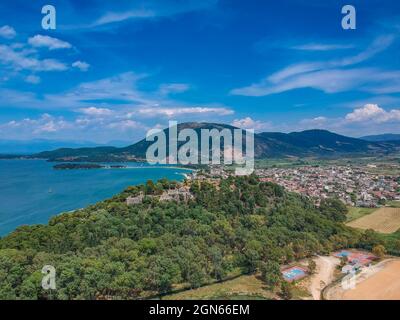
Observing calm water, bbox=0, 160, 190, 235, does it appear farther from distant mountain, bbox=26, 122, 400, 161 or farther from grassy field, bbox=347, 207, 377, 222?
distant mountain, bbox=26, 122, 400, 161

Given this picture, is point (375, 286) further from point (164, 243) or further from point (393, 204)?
point (393, 204)

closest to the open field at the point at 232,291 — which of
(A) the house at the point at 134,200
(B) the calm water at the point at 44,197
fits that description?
(A) the house at the point at 134,200

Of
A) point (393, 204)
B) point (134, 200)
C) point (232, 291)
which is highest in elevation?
point (134, 200)

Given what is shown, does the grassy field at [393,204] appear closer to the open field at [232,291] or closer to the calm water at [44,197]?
the open field at [232,291]

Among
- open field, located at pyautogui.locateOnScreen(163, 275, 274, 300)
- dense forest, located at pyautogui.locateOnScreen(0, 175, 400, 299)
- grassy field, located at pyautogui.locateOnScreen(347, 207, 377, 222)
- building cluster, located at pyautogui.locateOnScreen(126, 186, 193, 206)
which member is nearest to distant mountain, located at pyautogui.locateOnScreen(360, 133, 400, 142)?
grassy field, located at pyautogui.locateOnScreen(347, 207, 377, 222)

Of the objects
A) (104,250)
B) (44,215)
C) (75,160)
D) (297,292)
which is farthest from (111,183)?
(75,160)

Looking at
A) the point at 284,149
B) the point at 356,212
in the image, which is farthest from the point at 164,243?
the point at 284,149

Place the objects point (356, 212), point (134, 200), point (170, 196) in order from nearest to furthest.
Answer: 1. point (134, 200)
2. point (170, 196)
3. point (356, 212)
